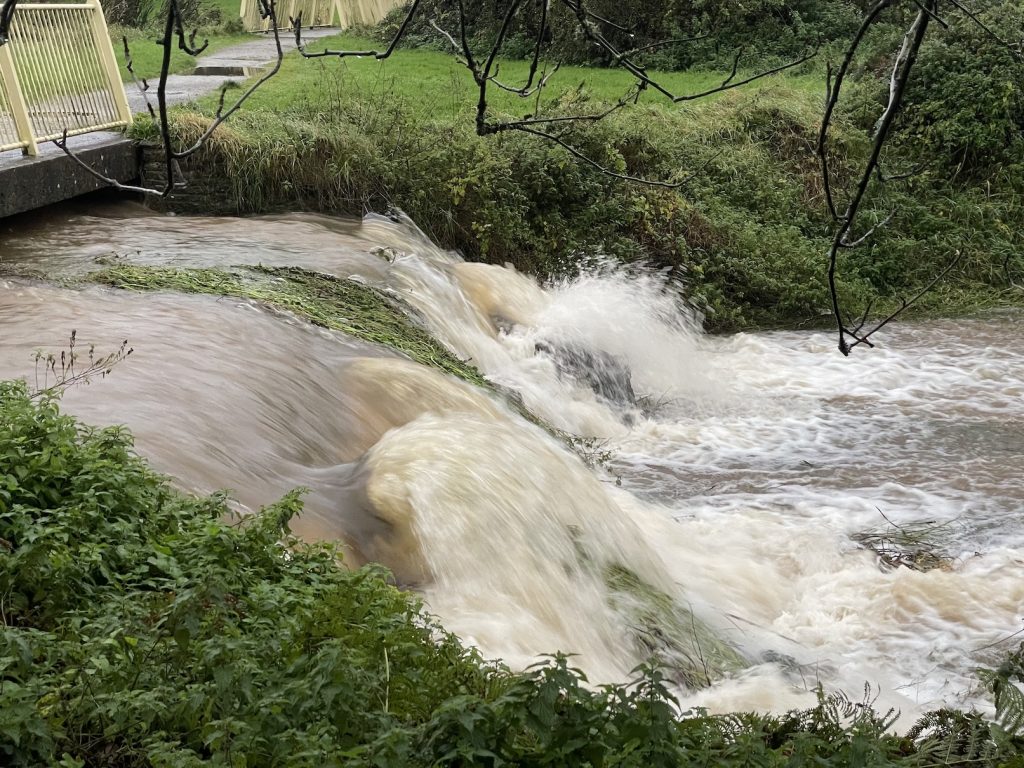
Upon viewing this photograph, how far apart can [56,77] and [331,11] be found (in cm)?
1141

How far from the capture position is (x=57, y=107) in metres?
11.9

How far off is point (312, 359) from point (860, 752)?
5.30 m

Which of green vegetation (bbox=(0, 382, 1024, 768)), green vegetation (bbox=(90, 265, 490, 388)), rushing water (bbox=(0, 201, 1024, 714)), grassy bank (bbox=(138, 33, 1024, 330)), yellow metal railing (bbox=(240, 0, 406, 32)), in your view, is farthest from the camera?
grassy bank (bbox=(138, 33, 1024, 330))

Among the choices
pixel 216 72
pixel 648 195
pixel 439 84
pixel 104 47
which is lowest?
pixel 648 195

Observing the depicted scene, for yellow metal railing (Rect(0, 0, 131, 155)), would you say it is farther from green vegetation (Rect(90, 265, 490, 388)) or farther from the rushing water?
green vegetation (Rect(90, 265, 490, 388))

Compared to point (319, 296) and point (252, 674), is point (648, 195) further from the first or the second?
point (252, 674)

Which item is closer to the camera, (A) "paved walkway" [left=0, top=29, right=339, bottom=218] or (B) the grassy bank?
(A) "paved walkway" [left=0, top=29, right=339, bottom=218]

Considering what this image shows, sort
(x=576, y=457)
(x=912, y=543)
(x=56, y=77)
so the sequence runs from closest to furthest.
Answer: (x=912, y=543)
(x=576, y=457)
(x=56, y=77)

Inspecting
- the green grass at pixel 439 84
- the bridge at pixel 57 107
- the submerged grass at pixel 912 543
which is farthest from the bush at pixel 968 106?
the bridge at pixel 57 107

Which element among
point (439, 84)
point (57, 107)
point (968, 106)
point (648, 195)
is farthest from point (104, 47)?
point (968, 106)

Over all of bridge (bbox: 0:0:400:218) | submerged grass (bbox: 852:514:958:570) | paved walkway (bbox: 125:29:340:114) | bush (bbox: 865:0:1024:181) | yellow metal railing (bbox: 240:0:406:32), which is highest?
yellow metal railing (bbox: 240:0:406:32)

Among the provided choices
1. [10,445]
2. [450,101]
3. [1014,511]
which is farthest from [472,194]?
[10,445]

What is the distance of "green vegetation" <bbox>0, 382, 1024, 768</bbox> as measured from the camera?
2990 millimetres

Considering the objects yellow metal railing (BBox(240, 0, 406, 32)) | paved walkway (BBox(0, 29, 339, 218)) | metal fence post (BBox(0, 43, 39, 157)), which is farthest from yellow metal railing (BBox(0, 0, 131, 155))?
yellow metal railing (BBox(240, 0, 406, 32))
